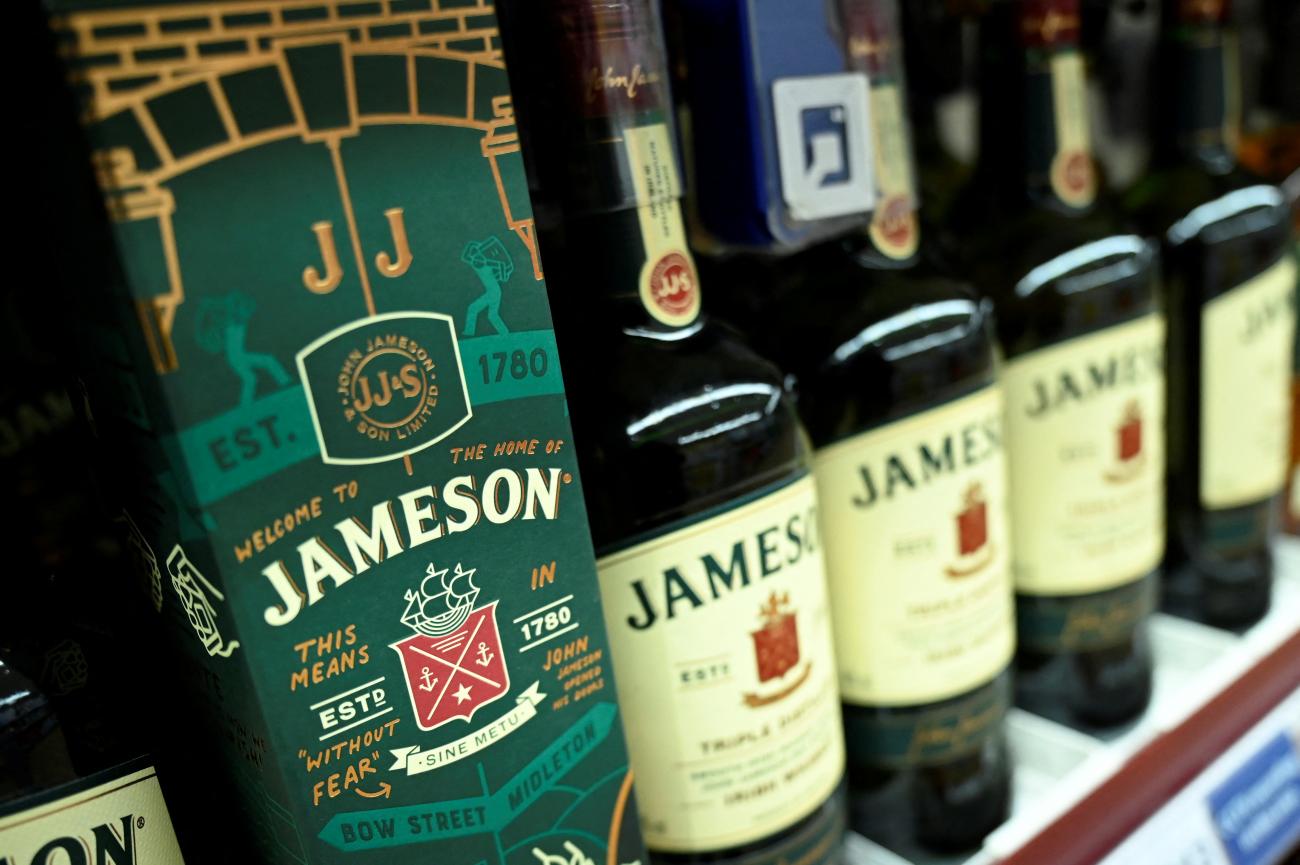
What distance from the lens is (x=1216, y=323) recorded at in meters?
0.96

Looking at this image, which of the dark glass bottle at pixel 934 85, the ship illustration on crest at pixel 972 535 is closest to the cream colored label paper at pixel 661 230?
the ship illustration on crest at pixel 972 535

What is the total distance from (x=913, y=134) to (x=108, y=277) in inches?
36.6

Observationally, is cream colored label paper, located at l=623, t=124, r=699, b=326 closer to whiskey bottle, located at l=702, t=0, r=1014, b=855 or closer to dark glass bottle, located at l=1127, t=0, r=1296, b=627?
whiskey bottle, located at l=702, t=0, r=1014, b=855

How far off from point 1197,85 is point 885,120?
46cm

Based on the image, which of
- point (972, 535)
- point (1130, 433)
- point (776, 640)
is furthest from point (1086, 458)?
point (776, 640)

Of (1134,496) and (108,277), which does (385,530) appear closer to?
(108,277)

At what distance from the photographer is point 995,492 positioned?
753 millimetres

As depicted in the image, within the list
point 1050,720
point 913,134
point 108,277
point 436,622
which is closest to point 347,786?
point 436,622

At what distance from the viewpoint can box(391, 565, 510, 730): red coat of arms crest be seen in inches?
17.6

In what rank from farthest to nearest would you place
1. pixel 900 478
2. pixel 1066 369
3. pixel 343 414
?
pixel 1066 369
pixel 900 478
pixel 343 414

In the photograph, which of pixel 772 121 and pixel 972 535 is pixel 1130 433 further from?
pixel 772 121

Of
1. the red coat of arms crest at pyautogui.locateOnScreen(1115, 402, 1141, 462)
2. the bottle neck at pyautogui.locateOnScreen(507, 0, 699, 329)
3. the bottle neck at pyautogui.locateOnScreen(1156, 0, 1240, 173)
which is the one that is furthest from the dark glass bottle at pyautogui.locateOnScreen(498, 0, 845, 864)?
the bottle neck at pyautogui.locateOnScreen(1156, 0, 1240, 173)

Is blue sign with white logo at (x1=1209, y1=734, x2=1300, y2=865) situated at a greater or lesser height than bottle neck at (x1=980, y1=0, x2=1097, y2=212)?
lesser

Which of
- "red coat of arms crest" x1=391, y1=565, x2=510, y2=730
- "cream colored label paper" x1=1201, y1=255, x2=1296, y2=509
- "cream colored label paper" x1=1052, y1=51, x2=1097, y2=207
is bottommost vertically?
"cream colored label paper" x1=1201, y1=255, x2=1296, y2=509
